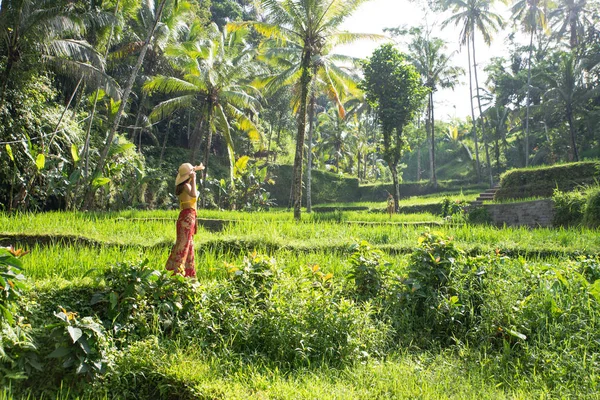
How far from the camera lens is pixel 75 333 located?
11.9ft

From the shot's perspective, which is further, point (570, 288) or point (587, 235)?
point (587, 235)

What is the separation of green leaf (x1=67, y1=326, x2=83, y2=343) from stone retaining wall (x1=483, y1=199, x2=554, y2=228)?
1210cm

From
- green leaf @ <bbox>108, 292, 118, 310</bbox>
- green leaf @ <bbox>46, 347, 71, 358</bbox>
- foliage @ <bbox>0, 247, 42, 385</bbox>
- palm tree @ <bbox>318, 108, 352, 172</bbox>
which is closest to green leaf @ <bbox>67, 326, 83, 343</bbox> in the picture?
green leaf @ <bbox>46, 347, 71, 358</bbox>

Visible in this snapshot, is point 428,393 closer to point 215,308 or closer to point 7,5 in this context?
point 215,308

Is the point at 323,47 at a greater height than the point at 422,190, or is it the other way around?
the point at 323,47

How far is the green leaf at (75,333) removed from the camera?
142 inches

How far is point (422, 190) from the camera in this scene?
1113 inches

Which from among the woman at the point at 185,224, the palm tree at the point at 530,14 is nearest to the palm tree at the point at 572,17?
the palm tree at the point at 530,14

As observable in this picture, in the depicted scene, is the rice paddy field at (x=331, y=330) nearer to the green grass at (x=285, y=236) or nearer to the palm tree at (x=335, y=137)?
the green grass at (x=285, y=236)

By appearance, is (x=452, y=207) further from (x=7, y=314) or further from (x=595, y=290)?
(x=7, y=314)

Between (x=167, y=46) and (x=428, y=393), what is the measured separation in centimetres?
1768

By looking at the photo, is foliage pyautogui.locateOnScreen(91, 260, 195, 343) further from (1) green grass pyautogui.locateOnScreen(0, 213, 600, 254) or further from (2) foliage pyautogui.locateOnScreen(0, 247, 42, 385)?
(1) green grass pyautogui.locateOnScreen(0, 213, 600, 254)

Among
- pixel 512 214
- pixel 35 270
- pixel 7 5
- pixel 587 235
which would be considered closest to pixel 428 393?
pixel 35 270

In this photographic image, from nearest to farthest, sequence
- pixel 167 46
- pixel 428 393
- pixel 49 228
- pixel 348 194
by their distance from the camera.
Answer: pixel 428 393, pixel 49 228, pixel 167 46, pixel 348 194
